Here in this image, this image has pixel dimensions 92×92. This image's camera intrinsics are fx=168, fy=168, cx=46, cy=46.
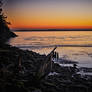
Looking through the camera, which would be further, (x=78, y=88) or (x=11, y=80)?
(x=78, y=88)

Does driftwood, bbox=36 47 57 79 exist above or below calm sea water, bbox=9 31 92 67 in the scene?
above

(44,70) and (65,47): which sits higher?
(44,70)

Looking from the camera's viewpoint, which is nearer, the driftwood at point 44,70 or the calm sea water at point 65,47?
the driftwood at point 44,70

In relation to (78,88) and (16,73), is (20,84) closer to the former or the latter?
(16,73)

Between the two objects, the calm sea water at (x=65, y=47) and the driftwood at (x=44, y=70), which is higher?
the driftwood at (x=44, y=70)

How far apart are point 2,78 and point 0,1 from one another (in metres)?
15.0

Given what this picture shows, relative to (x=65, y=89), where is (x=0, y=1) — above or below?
above

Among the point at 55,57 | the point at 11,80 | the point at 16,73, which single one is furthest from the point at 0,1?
the point at 11,80

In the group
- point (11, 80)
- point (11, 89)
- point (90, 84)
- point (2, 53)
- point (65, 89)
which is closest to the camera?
point (11, 89)

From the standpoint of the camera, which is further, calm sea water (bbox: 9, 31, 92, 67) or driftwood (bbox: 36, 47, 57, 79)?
calm sea water (bbox: 9, 31, 92, 67)

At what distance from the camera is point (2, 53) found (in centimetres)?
1216

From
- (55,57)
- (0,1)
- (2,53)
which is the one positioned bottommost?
(55,57)

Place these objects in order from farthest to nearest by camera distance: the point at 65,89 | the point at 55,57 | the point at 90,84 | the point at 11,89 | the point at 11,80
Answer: the point at 55,57, the point at 90,84, the point at 65,89, the point at 11,80, the point at 11,89

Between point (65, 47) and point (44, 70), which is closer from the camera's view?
point (44, 70)
